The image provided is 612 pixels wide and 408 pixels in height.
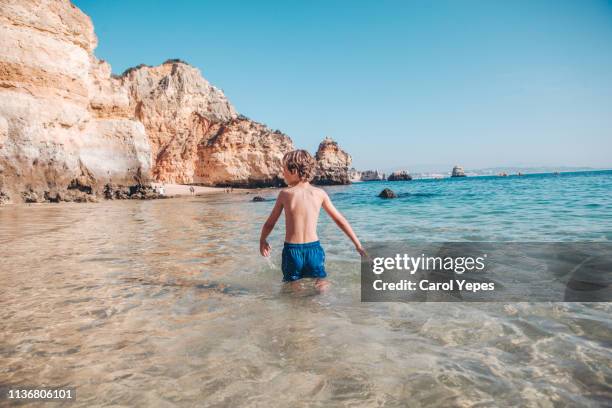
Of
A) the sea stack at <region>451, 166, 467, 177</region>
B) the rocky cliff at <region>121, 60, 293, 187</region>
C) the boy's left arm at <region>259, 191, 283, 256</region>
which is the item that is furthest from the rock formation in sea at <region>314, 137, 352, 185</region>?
the sea stack at <region>451, 166, 467, 177</region>

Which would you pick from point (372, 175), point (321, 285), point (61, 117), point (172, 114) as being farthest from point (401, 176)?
point (321, 285)

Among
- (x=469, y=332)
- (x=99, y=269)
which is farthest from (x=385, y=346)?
(x=99, y=269)

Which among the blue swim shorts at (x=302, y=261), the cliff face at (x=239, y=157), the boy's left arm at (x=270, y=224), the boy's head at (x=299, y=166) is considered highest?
the cliff face at (x=239, y=157)

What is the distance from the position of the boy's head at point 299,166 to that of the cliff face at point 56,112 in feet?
62.9

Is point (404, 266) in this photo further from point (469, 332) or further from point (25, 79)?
point (25, 79)

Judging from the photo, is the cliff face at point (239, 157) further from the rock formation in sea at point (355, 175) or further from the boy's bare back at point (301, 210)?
the rock formation in sea at point (355, 175)

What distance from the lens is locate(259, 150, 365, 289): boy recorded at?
11.7ft

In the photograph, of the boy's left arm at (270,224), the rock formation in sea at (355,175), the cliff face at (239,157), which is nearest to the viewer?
the boy's left arm at (270,224)

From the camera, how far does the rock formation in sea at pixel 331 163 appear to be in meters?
64.9

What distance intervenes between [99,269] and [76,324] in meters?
2.02

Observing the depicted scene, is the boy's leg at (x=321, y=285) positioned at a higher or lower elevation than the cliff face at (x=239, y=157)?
lower

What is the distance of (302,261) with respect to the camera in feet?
12.0

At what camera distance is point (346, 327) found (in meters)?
2.73

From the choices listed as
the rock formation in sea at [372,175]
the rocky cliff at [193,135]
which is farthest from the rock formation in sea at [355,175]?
the rocky cliff at [193,135]
